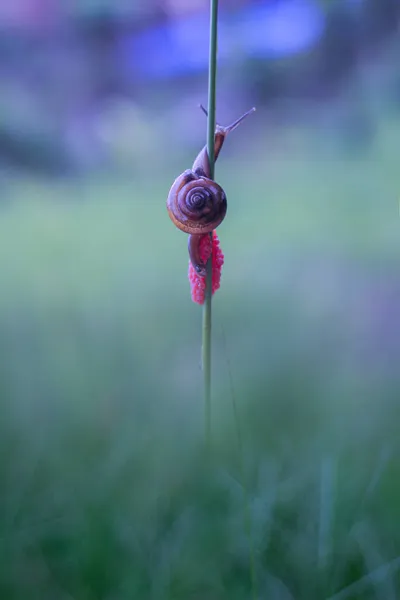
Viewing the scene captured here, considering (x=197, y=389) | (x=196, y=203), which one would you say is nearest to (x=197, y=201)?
(x=196, y=203)

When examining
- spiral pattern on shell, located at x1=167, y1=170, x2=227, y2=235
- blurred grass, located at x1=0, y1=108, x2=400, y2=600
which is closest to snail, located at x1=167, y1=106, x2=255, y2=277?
spiral pattern on shell, located at x1=167, y1=170, x2=227, y2=235

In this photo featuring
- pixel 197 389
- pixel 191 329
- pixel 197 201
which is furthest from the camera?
pixel 191 329

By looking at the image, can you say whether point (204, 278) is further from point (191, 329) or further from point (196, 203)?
point (191, 329)

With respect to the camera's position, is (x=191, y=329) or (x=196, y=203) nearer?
(x=196, y=203)

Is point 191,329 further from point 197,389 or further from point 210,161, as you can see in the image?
point 210,161

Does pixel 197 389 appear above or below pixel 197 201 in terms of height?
below

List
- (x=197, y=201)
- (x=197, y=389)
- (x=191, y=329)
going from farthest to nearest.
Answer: (x=191, y=329) → (x=197, y=389) → (x=197, y=201)
